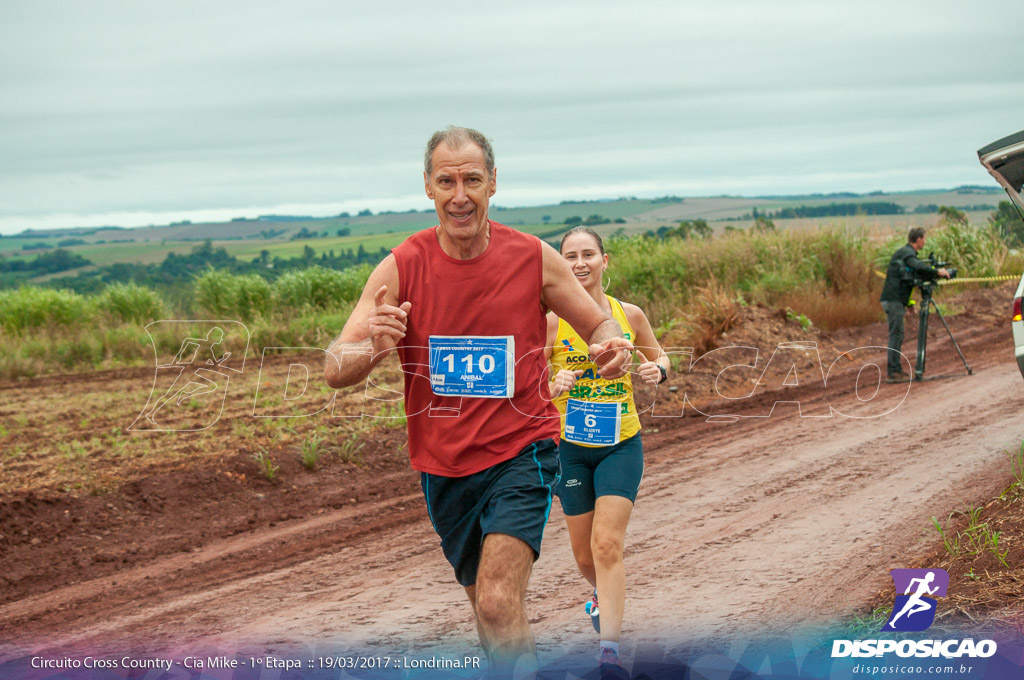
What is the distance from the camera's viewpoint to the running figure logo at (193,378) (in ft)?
38.8

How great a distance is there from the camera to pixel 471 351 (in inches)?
165

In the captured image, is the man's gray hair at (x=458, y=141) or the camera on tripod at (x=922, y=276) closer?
the man's gray hair at (x=458, y=141)

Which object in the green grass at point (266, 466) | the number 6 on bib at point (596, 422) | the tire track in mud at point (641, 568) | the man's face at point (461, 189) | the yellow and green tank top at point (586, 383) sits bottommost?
the tire track in mud at point (641, 568)

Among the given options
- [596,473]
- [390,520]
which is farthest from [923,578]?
[390,520]

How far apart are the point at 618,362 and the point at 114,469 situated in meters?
6.65

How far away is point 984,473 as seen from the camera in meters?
8.41

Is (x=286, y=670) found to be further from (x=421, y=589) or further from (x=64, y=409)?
(x=64, y=409)

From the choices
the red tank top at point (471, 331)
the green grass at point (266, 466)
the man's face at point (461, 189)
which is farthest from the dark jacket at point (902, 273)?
the man's face at point (461, 189)

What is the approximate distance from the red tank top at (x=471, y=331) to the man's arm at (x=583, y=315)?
0.07 m

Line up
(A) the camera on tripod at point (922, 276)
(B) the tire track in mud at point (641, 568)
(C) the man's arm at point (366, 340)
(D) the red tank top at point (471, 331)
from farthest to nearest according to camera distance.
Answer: (A) the camera on tripod at point (922, 276), (B) the tire track in mud at point (641, 568), (D) the red tank top at point (471, 331), (C) the man's arm at point (366, 340)

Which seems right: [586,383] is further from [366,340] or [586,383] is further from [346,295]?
[346,295]

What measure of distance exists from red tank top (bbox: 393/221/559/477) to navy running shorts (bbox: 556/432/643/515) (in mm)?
886

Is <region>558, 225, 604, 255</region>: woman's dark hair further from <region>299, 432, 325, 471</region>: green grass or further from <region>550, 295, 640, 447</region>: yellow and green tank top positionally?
<region>299, 432, 325, 471</region>: green grass

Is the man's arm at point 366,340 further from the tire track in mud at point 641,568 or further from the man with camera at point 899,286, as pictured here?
the man with camera at point 899,286
